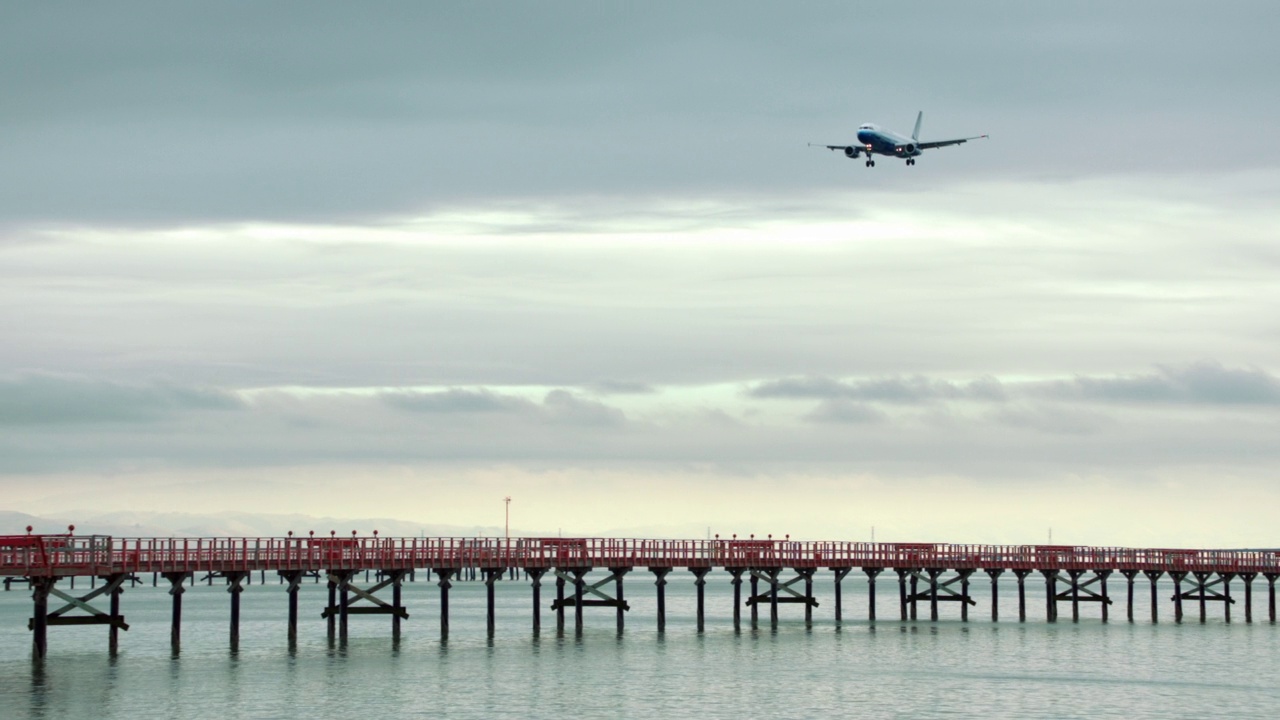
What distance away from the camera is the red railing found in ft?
202

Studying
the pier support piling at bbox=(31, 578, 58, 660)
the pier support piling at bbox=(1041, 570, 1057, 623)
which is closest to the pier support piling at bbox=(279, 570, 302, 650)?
the pier support piling at bbox=(31, 578, 58, 660)

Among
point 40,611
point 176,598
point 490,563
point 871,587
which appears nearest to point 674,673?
point 490,563

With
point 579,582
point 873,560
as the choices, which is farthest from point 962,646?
point 579,582

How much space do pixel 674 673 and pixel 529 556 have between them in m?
12.7

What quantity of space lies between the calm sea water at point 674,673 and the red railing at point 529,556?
3853 mm

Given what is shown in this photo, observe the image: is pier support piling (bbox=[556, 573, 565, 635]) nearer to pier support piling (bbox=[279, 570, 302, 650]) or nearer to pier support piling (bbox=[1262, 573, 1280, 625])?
pier support piling (bbox=[279, 570, 302, 650])

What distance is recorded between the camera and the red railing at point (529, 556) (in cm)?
6166

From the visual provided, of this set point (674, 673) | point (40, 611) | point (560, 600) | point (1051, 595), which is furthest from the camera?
point (1051, 595)

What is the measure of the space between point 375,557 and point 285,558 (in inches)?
162

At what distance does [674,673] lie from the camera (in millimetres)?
65688

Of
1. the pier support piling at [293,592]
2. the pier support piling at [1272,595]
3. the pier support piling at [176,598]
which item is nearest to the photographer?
the pier support piling at [176,598]

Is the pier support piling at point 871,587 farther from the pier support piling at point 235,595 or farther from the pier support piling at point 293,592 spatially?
the pier support piling at point 235,595

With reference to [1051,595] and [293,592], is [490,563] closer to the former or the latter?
[293,592]

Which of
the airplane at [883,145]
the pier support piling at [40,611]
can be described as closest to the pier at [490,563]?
the pier support piling at [40,611]
